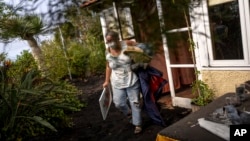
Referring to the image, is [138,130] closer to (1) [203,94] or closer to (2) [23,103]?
(1) [203,94]

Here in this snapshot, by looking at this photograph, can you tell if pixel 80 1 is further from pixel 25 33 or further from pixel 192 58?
pixel 192 58

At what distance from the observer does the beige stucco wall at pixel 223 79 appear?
3891 millimetres

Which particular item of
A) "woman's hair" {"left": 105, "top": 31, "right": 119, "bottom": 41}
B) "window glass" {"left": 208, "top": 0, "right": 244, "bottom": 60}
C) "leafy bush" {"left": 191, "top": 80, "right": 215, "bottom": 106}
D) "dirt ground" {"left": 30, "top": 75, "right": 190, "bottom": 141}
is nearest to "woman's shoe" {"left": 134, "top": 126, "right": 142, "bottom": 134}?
"dirt ground" {"left": 30, "top": 75, "right": 190, "bottom": 141}

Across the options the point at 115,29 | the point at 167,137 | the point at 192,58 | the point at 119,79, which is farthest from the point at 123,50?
the point at 192,58

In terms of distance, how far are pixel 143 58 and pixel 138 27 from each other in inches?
5.2

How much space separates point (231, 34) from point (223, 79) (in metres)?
0.74

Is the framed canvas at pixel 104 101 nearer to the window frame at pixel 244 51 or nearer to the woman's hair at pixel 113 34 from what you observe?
the window frame at pixel 244 51

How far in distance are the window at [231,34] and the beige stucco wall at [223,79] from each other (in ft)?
0.47

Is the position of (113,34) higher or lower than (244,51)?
higher

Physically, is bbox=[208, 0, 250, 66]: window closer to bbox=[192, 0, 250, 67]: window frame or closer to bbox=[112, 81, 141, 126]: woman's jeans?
bbox=[192, 0, 250, 67]: window frame

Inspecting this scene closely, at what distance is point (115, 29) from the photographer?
3.13ft

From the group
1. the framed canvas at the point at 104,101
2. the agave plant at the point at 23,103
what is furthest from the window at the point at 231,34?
the agave plant at the point at 23,103

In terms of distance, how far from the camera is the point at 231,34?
3820 mm

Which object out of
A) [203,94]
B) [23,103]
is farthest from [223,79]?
[23,103]
